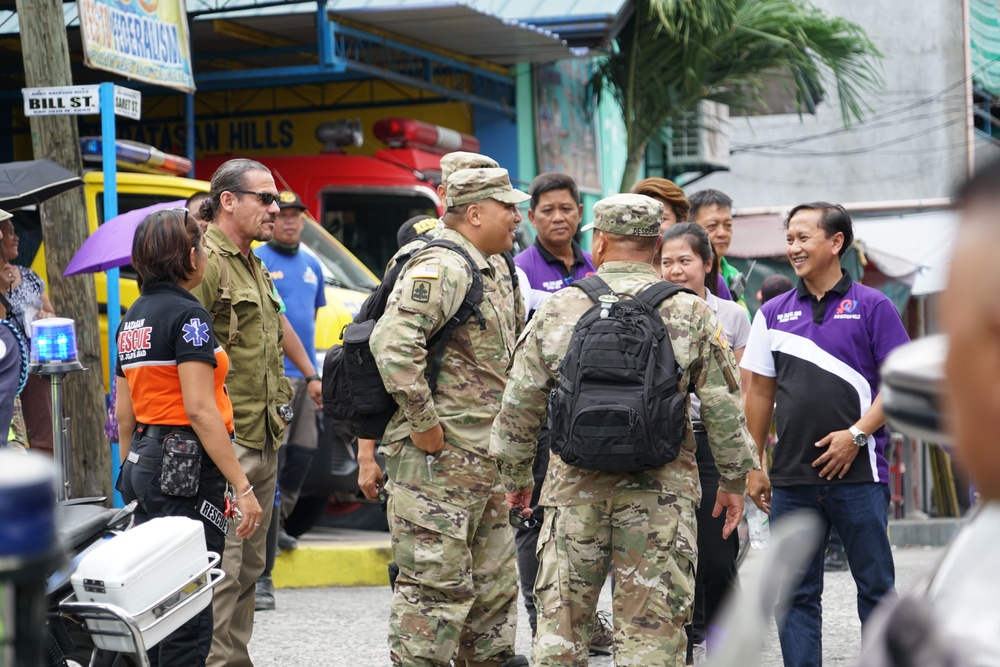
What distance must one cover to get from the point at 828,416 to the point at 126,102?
4.57m

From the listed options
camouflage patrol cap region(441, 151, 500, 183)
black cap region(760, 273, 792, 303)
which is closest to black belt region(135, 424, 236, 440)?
camouflage patrol cap region(441, 151, 500, 183)

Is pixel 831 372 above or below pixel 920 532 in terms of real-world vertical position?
above

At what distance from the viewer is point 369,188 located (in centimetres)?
1116

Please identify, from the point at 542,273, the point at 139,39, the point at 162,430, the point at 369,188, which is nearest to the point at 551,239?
the point at 542,273

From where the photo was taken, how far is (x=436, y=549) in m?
4.81

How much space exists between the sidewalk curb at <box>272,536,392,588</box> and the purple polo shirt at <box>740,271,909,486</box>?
3.76 m

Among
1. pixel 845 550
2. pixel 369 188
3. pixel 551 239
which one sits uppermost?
pixel 369 188

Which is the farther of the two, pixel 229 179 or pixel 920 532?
pixel 920 532

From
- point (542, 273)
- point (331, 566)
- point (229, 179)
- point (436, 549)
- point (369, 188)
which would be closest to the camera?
point (436, 549)

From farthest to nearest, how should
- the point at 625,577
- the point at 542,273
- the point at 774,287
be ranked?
1. the point at 774,287
2. the point at 542,273
3. the point at 625,577

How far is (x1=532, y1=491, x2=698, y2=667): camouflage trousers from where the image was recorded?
4.21 metres

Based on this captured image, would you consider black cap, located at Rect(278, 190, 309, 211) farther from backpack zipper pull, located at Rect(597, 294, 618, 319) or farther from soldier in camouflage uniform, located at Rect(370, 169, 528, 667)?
backpack zipper pull, located at Rect(597, 294, 618, 319)

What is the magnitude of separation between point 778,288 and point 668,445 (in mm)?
5547

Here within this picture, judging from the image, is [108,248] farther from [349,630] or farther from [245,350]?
[349,630]
